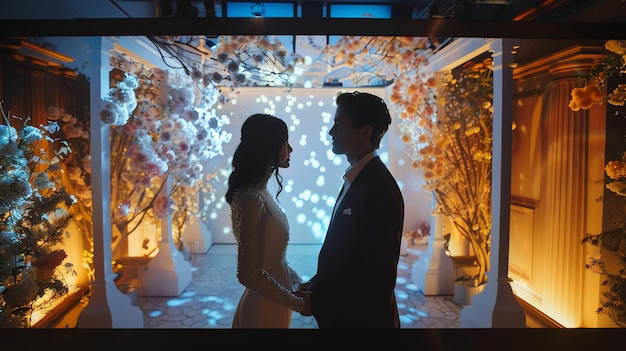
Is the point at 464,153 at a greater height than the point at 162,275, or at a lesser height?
greater

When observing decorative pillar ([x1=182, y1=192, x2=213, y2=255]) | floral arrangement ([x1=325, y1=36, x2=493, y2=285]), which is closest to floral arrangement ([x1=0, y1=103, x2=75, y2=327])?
floral arrangement ([x1=325, y1=36, x2=493, y2=285])

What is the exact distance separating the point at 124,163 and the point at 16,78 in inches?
36.6

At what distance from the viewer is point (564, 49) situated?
1.80 m

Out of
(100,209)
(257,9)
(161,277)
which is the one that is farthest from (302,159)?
(100,209)

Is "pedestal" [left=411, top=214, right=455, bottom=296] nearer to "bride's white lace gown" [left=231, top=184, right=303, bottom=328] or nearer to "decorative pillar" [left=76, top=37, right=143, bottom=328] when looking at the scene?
"bride's white lace gown" [left=231, top=184, right=303, bottom=328]

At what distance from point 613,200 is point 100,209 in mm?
2607

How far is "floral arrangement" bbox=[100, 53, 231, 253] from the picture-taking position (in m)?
2.29

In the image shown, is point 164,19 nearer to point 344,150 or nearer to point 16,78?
point 344,150

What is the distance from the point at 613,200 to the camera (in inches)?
61.0

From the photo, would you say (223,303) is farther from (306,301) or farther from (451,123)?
(451,123)

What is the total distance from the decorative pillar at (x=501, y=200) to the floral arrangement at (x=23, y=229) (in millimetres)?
2115

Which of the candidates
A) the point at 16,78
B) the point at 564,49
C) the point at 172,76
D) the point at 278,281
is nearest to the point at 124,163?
the point at 172,76

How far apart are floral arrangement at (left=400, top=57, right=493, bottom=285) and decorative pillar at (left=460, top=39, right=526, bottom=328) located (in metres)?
0.56

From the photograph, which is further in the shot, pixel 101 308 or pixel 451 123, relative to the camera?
pixel 451 123
